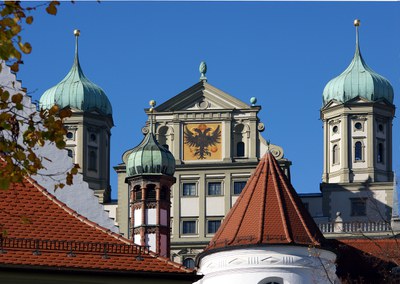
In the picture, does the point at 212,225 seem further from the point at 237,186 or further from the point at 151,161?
the point at 151,161

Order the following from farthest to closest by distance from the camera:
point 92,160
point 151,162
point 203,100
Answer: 1. point 92,160
2. point 203,100
3. point 151,162

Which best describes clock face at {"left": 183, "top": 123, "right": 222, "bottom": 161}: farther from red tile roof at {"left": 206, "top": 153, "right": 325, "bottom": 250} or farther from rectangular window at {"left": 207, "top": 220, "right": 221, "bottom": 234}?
red tile roof at {"left": 206, "top": 153, "right": 325, "bottom": 250}

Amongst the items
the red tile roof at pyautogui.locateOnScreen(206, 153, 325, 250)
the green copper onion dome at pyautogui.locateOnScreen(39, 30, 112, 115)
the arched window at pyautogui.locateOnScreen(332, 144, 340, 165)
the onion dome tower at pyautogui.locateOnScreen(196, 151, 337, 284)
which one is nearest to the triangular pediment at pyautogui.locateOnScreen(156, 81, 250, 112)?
the arched window at pyautogui.locateOnScreen(332, 144, 340, 165)

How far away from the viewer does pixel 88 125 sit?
102m

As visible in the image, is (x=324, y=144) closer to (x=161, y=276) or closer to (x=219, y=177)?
(x=219, y=177)

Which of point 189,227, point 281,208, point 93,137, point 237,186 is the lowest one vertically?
point 281,208

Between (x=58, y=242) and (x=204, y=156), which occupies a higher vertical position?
(x=204, y=156)

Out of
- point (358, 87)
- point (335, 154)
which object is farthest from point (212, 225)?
point (358, 87)

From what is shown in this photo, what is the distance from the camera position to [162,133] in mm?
95750

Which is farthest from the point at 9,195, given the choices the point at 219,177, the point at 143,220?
the point at 219,177

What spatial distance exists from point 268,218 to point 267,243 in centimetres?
138

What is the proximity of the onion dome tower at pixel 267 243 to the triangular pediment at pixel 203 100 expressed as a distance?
145 ft

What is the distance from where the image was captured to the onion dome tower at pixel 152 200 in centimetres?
4353

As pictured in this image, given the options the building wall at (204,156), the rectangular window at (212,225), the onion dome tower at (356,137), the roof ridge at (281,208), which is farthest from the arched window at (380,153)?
the roof ridge at (281,208)
